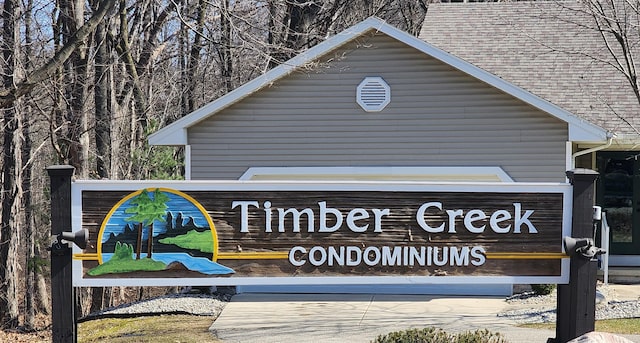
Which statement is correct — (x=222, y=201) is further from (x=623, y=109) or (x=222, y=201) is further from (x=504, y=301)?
(x=623, y=109)

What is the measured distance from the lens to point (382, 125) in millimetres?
13523

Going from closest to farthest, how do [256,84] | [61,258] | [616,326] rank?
1. [61,258]
2. [616,326]
3. [256,84]

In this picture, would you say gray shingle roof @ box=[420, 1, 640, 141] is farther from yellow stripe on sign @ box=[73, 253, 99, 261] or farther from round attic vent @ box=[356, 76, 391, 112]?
yellow stripe on sign @ box=[73, 253, 99, 261]

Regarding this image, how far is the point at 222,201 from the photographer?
695cm

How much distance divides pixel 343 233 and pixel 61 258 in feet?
7.97

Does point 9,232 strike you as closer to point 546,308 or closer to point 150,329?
point 150,329

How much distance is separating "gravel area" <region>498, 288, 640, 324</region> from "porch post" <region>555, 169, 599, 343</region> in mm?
4330

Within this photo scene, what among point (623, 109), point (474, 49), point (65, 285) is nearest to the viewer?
point (65, 285)

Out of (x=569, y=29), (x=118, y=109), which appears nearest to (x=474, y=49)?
(x=569, y=29)

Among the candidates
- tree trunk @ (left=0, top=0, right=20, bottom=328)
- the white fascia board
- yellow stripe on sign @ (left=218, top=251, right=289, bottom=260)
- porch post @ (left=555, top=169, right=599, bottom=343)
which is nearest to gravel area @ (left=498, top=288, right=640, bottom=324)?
porch post @ (left=555, top=169, right=599, bottom=343)

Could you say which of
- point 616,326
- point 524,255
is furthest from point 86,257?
point 616,326

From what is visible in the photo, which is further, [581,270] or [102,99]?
[102,99]

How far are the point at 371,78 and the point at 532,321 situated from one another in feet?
15.9

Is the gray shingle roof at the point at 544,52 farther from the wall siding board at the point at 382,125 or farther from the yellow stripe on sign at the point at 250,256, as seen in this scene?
the yellow stripe on sign at the point at 250,256
